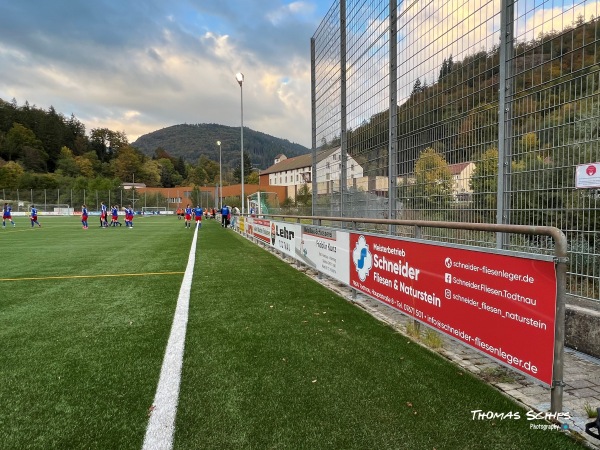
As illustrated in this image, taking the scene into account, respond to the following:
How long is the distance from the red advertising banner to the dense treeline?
106625 millimetres

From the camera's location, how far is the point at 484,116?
4.00 m

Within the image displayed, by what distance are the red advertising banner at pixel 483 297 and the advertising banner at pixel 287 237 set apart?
4499mm

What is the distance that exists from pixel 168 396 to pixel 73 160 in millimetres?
146326

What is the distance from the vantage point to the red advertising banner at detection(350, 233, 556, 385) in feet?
8.16

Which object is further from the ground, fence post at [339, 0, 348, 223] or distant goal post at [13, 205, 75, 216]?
fence post at [339, 0, 348, 223]

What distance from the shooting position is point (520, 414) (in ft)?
8.38

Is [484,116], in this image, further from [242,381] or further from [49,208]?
[49,208]

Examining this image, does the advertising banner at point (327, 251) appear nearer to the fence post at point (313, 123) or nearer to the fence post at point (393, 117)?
the fence post at point (393, 117)

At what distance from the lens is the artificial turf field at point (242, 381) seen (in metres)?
2.32

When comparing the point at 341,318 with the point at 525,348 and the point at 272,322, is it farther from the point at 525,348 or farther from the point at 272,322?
the point at 525,348

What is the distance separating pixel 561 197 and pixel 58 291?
23.1 ft

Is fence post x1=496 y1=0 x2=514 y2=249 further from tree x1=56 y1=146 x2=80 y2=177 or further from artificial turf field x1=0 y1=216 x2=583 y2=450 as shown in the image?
tree x1=56 y1=146 x2=80 y2=177

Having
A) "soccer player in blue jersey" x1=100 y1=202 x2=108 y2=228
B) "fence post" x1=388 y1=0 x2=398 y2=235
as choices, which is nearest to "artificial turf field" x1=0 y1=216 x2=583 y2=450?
"fence post" x1=388 y1=0 x2=398 y2=235

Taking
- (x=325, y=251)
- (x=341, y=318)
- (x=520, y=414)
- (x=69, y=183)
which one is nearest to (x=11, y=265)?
(x=325, y=251)
